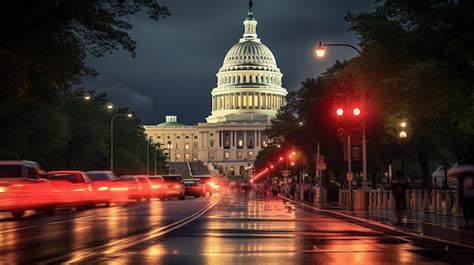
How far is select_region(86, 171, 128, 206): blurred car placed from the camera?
4531 cm

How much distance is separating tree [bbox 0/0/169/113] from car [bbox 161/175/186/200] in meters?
28.1

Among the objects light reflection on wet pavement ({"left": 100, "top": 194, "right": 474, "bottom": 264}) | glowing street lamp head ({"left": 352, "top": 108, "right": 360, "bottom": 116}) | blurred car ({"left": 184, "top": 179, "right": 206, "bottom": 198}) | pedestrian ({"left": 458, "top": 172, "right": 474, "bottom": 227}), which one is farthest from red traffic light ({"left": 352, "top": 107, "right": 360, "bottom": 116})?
blurred car ({"left": 184, "top": 179, "right": 206, "bottom": 198})

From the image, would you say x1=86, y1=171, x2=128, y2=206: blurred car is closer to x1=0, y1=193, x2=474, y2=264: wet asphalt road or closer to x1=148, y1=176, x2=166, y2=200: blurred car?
x1=148, y1=176, x2=166, y2=200: blurred car

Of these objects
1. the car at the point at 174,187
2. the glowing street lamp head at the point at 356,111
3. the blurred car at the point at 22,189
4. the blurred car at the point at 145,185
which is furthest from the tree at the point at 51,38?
the car at the point at 174,187

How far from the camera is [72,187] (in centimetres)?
3922

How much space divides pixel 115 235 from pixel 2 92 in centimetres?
1660

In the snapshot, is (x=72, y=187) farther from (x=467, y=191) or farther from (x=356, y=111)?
A: (x=467, y=191)

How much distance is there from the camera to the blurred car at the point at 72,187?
37.5 meters

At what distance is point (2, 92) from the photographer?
36.0 metres

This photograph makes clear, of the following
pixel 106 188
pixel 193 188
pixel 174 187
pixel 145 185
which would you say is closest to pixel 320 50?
pixel 106 188

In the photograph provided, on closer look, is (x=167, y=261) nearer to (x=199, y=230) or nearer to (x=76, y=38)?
(x=199, y=230)

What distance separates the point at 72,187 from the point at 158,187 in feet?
75.8

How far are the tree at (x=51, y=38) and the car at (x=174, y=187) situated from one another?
1105 inches

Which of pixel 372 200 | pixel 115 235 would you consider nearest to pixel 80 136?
pixel 372 200
